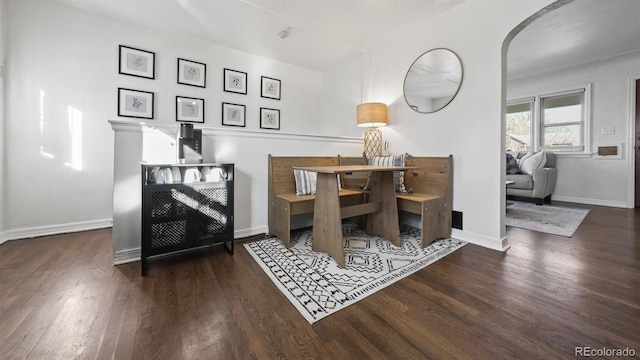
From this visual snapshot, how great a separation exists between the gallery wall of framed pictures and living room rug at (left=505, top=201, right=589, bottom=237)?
368 cm

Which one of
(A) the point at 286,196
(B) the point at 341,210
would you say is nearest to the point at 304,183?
(A) the point at 286,196

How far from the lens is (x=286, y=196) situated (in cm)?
241

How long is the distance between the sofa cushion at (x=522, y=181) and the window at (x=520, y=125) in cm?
125

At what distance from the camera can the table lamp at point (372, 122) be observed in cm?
301

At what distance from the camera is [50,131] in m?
2.55

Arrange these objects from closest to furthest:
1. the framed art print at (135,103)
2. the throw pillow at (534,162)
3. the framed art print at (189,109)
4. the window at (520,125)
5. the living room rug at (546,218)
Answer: the living room rug at (546,218)
the framed art print at (135,103)
the framed art print at (189,109)
the throw pillow at (534,162)
the window at (520,125)

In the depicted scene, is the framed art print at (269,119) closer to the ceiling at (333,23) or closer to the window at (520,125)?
the ceiling at (333,23)

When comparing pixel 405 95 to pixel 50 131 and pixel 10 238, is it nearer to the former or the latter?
pixel 50 131

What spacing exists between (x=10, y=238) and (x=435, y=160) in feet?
13.9

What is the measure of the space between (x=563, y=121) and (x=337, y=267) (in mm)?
5402

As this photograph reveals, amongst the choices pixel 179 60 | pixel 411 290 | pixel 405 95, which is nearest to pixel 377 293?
pixel 411 290

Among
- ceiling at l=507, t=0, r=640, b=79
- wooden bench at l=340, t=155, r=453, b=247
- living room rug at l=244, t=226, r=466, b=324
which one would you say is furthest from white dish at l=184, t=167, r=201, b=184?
ceiling at l=507, t=0, r=640, b=79

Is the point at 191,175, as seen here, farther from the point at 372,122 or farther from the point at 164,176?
the point at 372,122

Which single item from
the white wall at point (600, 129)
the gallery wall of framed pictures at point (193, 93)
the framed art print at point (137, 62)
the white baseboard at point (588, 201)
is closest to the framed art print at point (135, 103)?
the gallery wall of framed pictures at point (193, 93)
